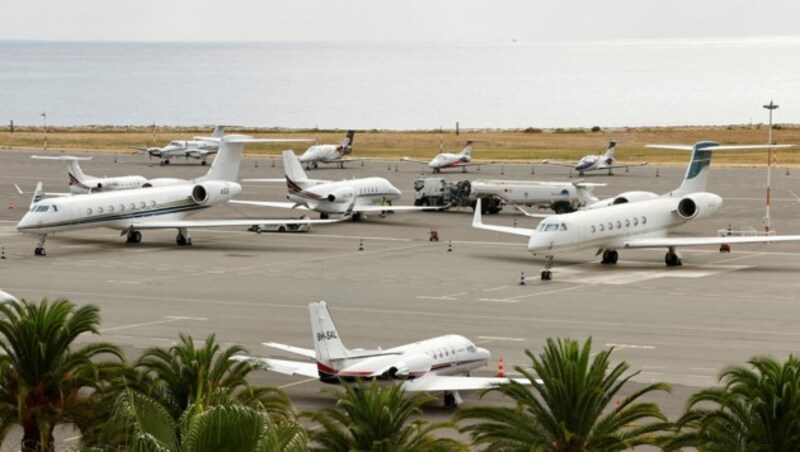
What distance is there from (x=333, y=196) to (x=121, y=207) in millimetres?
14491

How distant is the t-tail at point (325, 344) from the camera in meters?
37.8

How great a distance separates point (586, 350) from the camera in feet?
90.8

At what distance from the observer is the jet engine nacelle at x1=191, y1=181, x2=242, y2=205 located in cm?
7744

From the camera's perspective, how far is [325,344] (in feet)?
124

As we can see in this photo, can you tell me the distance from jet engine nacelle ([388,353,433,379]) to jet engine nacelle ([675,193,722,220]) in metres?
32.8

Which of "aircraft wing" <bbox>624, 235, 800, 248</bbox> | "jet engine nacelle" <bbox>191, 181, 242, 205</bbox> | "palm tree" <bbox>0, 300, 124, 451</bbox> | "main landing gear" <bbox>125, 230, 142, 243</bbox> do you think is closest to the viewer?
"palm tree" <bbox>0, 300, 124, 451</bbox>

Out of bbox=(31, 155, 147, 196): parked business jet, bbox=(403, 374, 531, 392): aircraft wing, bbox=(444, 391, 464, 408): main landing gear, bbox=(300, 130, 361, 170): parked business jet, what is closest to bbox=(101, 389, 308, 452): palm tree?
bbox=(403, 374, 531, 392): aircraft wing

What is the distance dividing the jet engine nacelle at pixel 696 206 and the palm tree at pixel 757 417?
4279cm

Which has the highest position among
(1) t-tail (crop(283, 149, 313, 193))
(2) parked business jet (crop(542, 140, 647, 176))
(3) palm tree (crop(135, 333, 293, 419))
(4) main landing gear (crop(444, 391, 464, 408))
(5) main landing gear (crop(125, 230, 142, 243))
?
(2) parked business jet (crop(542, 140, 647, 176))

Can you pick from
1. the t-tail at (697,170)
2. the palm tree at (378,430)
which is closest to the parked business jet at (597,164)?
the t-tail at (697,170)

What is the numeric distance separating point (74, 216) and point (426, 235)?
18510 mm

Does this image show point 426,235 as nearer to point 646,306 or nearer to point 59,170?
point 646,306

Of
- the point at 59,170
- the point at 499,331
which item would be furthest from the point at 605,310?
the point at 59,170

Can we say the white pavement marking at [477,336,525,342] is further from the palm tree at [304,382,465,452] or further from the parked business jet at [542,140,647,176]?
the parked business jet at [542,140,647,176]
